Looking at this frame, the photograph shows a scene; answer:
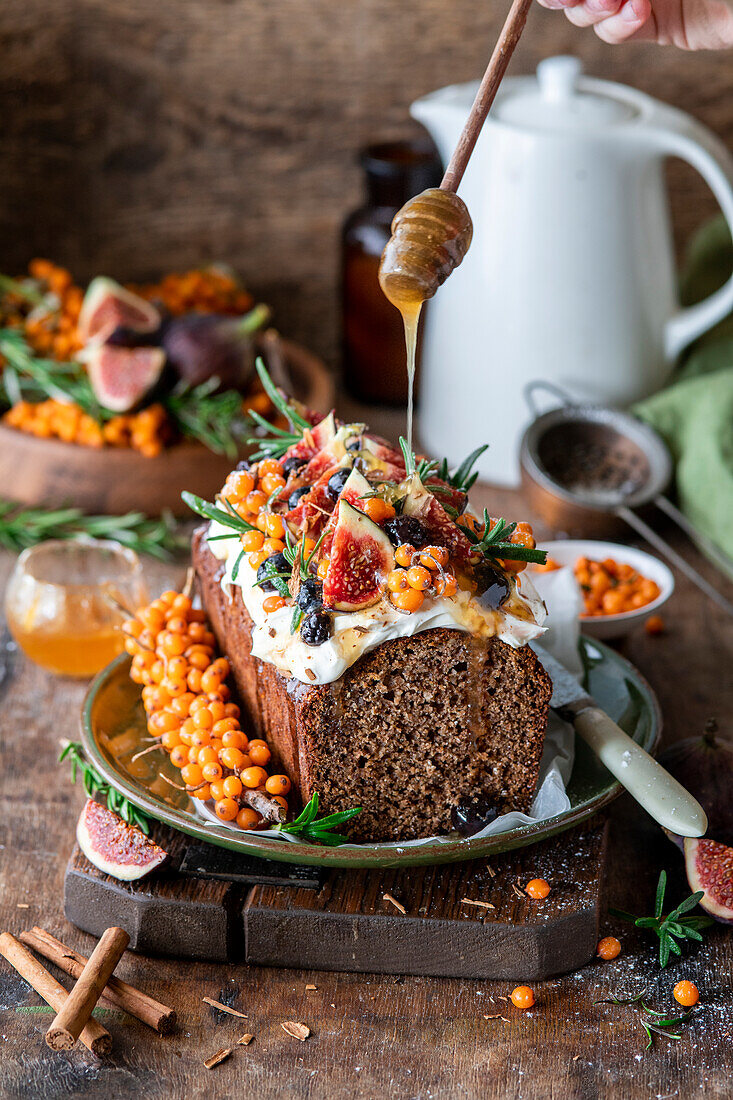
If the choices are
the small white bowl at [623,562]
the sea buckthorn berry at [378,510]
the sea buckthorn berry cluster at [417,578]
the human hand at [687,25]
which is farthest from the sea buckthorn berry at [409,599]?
the human hand at [687,25]

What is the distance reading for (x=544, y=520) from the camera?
8.46 feet

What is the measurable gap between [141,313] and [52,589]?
0.92 meters

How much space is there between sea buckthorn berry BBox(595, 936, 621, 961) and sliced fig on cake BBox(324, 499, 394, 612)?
1.81ft

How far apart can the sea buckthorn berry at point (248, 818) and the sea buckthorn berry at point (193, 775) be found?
3.7 inches

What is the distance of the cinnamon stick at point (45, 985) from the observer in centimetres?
136

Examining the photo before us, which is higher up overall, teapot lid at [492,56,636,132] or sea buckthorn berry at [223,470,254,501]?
teapot lid at [492,56,636,132]

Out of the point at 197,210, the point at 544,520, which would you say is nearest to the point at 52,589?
the point at 544,520

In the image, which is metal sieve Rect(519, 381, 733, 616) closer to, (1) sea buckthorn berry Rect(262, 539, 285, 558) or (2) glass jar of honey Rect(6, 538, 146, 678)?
(2) glass jar of honey Rect(6, 538, 146, 678)

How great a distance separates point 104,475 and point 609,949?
61.4 inches

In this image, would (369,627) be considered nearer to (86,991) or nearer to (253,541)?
(253,541)

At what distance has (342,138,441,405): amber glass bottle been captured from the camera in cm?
283

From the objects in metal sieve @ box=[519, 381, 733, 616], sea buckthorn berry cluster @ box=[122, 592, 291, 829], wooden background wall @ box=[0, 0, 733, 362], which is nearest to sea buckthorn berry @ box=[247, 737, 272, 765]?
sea buckthorn berry cluster @ box=[122, 592, 291, 829]

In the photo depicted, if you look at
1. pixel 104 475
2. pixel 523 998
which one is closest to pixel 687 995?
pixel 523 998

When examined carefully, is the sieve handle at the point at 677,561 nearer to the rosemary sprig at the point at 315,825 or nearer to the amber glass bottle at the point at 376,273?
the amber glass bottle at the point at 376,273
